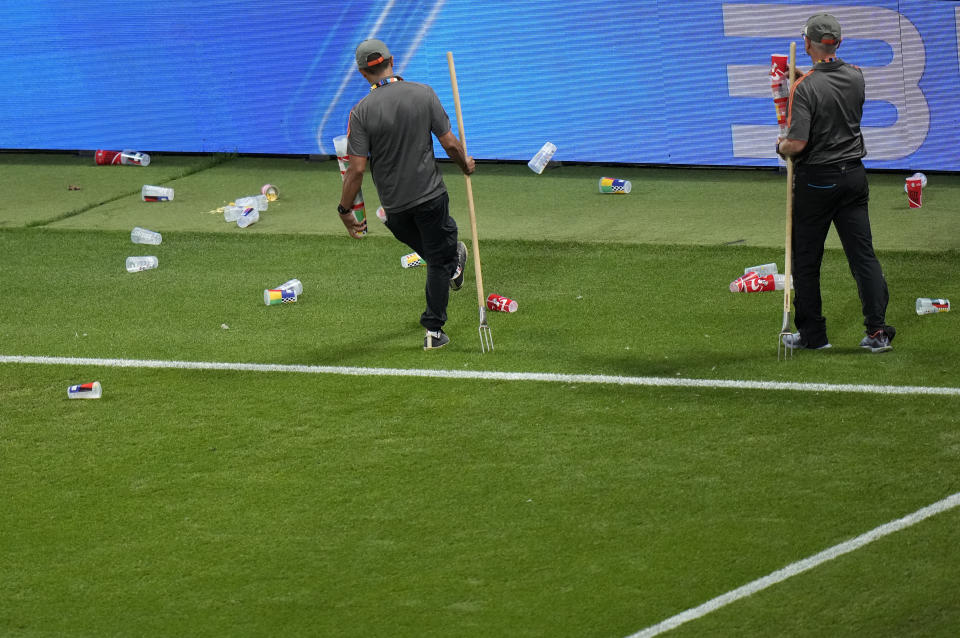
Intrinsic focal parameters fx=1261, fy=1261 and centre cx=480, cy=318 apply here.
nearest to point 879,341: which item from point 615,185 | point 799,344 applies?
point 799,344

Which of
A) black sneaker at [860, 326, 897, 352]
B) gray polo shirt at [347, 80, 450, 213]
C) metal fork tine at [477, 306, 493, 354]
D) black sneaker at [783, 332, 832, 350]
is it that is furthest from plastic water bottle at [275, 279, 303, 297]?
black sneaker at [860, 326, 897, 352]

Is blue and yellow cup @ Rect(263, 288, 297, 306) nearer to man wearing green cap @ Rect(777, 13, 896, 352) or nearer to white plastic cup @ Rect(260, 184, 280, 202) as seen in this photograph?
white plastic cup @ Rect(260, 184, 280, 202)

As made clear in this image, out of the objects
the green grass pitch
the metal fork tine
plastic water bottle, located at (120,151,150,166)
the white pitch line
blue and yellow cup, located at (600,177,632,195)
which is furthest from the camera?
plastic water bottle, located at (120,151,150,166)

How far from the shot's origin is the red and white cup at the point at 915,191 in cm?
1219

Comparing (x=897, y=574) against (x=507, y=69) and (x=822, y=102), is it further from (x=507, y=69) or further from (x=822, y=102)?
(x=507, y=69)

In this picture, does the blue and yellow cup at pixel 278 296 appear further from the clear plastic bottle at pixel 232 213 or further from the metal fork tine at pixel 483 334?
the clear plastic bottle at pixel 232 213

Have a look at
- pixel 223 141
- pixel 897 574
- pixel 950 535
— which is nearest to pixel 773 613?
pixel 897 574

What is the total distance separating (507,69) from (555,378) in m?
7.03

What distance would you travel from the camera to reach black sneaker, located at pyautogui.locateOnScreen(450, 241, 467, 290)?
9281 millimetres

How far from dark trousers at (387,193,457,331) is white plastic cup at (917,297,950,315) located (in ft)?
11.0

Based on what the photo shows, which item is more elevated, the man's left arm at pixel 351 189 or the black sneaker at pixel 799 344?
the man's left arm at pixel 351 189

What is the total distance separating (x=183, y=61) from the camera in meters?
15.6

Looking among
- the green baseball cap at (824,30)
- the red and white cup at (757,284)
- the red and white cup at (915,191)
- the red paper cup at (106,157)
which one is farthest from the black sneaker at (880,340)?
the red paper cup at (106,157)

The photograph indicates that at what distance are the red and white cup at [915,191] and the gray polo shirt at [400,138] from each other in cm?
572
